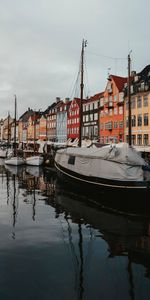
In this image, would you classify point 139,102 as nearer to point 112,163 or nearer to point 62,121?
point 62,121

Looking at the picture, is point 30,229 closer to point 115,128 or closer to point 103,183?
point 103,183

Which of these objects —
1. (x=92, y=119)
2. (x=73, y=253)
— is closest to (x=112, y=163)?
(x=73, y=253)

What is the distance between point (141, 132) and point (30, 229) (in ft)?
159

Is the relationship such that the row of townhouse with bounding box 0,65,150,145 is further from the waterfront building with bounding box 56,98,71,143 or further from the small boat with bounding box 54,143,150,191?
the small boat with bounding box 54,143,150,191

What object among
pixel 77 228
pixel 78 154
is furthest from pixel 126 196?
pixel 78 154

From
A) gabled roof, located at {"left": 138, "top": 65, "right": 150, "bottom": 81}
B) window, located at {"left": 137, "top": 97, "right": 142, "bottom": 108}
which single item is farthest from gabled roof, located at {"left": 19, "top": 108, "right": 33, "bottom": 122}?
window, located at {"left": 137, "top": 97, "right": 142, "bottom": 108}

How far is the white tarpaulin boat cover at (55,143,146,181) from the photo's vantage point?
18516 mm

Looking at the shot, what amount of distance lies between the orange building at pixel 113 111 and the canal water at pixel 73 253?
48.7 m

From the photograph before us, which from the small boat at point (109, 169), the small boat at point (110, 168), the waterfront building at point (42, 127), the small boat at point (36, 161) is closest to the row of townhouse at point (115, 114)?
the small boat at point (36, 161)

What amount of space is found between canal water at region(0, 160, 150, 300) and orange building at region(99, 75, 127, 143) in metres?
48.7

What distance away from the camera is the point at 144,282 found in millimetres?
7902

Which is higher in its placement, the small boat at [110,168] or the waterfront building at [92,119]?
the waterfront building at [92,119]

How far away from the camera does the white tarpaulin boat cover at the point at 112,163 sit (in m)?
18.5

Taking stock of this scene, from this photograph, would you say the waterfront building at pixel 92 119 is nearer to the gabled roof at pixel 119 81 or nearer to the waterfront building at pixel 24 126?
the gabled roof at pixel 119 81
